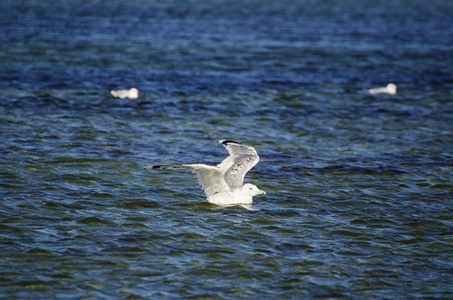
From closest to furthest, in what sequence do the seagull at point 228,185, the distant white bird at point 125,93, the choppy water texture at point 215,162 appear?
the choppy water texture at point 215,162 → the seagull at point 228,185 → the distant white bird at point 125,93

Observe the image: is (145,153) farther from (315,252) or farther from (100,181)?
(315,252)

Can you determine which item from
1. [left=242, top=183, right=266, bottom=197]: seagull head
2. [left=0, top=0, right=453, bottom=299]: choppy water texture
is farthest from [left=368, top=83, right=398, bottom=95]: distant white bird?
[left=242, top=183, right=266, bottom=197]: seagull head

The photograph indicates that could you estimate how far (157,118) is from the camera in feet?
54.3

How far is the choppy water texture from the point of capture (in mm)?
7930

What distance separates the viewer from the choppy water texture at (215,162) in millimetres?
7930

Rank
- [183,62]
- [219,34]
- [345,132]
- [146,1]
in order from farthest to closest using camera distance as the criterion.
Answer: [146,1] < [219,34] < [183,62] < [345,132]

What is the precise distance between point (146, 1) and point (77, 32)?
2876 centimetres

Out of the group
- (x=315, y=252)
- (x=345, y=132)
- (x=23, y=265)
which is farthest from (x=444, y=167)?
(x=23, y=265)

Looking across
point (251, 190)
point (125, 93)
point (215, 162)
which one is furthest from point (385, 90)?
point (251, 190)

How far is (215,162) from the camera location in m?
13.1

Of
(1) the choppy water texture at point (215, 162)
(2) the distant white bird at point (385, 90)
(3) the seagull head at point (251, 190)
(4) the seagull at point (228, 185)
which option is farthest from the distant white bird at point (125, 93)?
(3) the seagull head at point (251, 190)

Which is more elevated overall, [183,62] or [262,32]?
[262,32]

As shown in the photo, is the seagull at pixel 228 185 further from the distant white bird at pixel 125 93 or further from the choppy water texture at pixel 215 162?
the distant white bird at pixel 125 93

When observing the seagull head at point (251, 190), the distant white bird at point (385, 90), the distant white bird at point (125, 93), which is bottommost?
the seagull head at point (251, 190)
